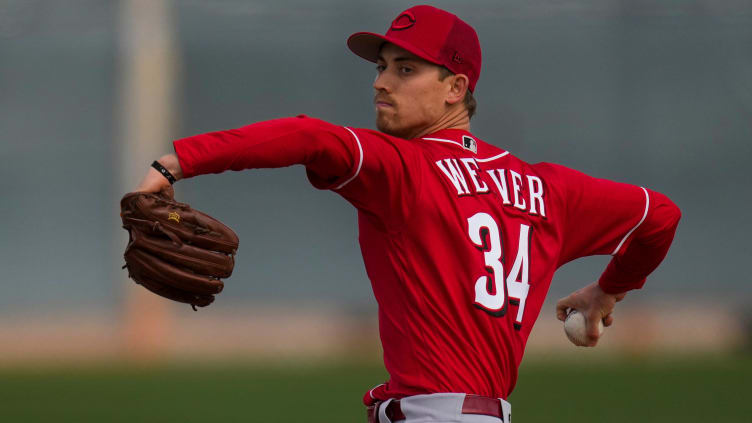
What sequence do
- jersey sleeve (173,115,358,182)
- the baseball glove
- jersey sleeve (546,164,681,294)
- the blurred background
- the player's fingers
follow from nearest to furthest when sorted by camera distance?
jersey sleeve (173,115,358,182) < the baseball glove < jersey sleeve (546,164,681,294) < the player's fingers < the blurred background

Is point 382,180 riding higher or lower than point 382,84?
lower

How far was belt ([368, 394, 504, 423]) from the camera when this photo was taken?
284cm

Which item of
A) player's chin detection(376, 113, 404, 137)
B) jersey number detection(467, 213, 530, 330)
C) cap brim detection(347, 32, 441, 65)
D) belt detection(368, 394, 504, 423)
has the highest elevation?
cap brim detection(347, 32, 441, 65)

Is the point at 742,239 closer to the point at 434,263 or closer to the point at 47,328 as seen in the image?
the point at 47,328

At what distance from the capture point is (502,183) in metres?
2.97

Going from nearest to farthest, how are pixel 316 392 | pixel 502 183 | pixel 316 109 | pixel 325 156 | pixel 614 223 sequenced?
pixel 325 156, pixel 502 183, pixel 614 223, pixel 316 392, pixel 316 109

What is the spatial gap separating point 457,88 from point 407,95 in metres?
0.18

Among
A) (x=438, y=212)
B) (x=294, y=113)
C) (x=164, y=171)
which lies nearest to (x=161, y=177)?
(x=164, y=171)

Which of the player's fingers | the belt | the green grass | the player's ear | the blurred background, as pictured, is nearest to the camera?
the belt

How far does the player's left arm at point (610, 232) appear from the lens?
3217 millimetres

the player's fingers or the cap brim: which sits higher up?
the cap brim

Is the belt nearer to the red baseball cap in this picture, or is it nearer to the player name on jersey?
the player name on jersey

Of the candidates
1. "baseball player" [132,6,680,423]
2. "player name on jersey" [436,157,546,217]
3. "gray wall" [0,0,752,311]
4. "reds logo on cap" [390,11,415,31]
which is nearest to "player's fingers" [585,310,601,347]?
"baseball player" [132,6,680,423]

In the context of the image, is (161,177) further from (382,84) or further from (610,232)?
(610,232)
